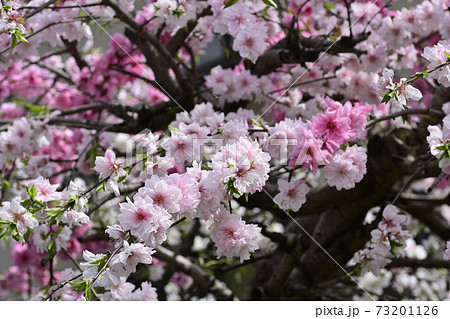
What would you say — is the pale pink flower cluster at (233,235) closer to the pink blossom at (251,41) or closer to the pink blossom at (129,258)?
the pink blossom at (129,258)

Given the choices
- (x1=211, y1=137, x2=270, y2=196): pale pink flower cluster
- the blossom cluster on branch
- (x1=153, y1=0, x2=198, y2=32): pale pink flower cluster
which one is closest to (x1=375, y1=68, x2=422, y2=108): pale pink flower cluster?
the blossom cluster on branch

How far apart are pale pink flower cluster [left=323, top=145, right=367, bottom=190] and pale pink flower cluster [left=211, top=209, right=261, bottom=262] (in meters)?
0.26

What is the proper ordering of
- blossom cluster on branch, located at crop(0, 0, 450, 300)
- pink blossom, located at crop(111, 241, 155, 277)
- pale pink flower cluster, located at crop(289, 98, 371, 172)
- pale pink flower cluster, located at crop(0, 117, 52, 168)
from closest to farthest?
pink blossom, located at crop(111, 241, 155, 277), blossom cluster on branch, located at crop(0, 0, 450, 300), pale pink flower cluster, located at crop(289, 98, 371, 172), pale pink flower cluster, located at crop(0, 117, 52, 168)

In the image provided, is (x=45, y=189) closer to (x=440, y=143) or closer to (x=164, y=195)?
(x=164, y=195)

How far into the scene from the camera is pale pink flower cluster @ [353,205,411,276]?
1442mm

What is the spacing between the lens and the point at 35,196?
1.37 meters

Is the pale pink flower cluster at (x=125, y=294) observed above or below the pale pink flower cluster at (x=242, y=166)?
below

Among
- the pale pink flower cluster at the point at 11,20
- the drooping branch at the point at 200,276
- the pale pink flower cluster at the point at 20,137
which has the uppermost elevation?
the pale pink flower cluster at the point at 11,20

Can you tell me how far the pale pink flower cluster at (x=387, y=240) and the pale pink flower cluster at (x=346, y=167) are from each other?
170 mm

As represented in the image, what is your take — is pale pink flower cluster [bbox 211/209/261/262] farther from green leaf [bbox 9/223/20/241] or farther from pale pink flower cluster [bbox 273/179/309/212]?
green leaf [bbox 9/223/20/241]

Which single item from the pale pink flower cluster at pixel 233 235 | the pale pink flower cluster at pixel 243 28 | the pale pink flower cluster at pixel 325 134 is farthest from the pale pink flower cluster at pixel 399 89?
the pale pink flower cluster at pixel 243 28

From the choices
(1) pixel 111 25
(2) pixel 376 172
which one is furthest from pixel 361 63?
(1) pixel 111 25

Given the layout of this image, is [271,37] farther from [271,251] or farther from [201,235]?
[201,235]

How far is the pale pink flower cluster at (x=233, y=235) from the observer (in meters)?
1.23
